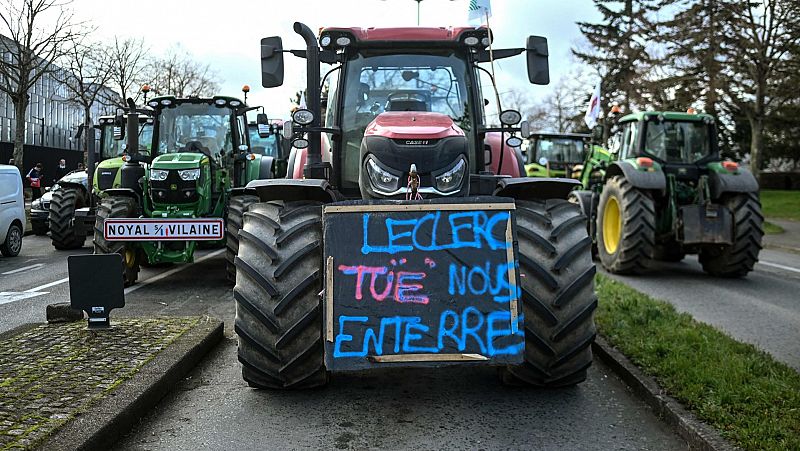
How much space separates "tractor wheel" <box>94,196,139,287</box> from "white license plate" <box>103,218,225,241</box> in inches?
7.4

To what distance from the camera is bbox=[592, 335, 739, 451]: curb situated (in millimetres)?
3957

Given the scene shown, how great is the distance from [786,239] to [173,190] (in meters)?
16.3

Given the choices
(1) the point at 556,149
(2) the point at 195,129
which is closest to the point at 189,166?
(2) the point at 195,129

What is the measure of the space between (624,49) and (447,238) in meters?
38.7

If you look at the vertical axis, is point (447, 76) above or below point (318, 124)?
above

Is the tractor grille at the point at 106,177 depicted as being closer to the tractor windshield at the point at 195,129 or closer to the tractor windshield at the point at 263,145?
the tractor windshield at the point at 195,129

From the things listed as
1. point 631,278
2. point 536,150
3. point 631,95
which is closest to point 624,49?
point 631,95

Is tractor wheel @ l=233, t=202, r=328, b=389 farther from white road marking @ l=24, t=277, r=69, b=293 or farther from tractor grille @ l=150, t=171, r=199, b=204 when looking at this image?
white road marking @ l=24, t=277, r=69, b=293

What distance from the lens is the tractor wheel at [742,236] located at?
1107 cm

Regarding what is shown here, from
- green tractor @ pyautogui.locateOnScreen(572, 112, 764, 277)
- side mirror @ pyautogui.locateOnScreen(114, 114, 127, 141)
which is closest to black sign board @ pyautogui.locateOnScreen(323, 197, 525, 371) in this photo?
green tractor @ pyautogui.locateOnScreen(572, 112, 764, 277)

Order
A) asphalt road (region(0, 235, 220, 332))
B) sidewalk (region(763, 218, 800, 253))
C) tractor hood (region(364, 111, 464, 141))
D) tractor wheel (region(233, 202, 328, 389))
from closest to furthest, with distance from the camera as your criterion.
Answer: tractor wheel (region(233, 202, 328, 389)) < tractor hood (region(364, 111, 464, 141)) < asphalt road (region(0, 235, 220, 332)) < sidewalk (region(763, 218, 800, 253))

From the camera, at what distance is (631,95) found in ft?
111

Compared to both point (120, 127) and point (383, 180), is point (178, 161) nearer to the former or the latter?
point (120, 127)

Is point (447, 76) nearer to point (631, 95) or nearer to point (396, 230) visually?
point (396, 230)
